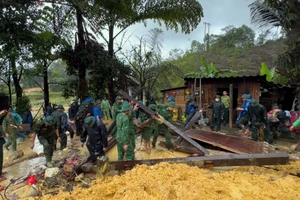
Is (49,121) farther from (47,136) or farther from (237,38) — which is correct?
(237,38)

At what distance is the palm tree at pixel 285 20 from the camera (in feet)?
23.3

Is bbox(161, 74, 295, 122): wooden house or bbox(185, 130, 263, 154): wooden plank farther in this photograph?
bbox(161, 74, 295, 122): wooden house

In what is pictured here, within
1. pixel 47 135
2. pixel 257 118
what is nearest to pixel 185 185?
pixel 47 135

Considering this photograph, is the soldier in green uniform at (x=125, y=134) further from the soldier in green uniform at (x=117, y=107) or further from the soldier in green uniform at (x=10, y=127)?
the soldier in green uniform at (x=10, y=127)

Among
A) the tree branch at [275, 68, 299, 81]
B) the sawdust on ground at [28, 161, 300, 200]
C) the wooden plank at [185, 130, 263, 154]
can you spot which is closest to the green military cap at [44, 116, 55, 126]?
the sawdust on ground at [28, 161, 300, 200]

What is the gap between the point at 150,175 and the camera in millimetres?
4457

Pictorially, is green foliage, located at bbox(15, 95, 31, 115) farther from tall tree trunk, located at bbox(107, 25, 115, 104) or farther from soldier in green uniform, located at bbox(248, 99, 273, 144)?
soldier in green uniform, located at bbox(248, 99, 273, 144)

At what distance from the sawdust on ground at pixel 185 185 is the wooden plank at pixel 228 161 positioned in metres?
0.23

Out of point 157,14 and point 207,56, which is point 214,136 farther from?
point 207,56

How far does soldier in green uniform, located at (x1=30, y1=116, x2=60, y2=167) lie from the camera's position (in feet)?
19.2

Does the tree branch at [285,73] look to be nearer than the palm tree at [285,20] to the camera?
Yes

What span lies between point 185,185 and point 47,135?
3.81 meters

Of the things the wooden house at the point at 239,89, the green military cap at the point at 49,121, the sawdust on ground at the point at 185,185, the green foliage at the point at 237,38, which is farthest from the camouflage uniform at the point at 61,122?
the green foliage at the point at 237,38

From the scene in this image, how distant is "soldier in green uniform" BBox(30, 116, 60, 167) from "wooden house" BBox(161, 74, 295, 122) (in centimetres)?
715
